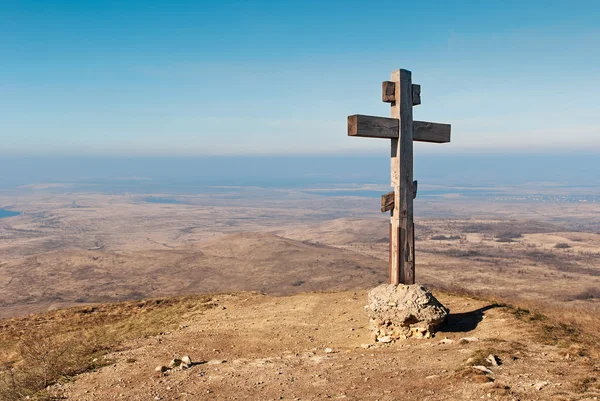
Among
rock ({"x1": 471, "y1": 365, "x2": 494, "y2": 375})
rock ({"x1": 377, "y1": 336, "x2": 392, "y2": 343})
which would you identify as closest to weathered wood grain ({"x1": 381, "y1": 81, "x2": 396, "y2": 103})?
rock ({"x1": 377, "y1": 336, "x2": 392, "y2": 343})

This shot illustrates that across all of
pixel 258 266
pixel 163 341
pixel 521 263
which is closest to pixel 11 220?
pixel 258 266

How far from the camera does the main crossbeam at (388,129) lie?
33.0ft

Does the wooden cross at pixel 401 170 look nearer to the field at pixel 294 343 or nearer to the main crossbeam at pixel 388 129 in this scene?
the main crossbeam at pixel 388 129

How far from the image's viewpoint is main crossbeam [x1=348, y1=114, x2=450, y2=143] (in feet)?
33.0

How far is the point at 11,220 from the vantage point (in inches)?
5315

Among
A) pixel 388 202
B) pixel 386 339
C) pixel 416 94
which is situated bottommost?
pixel 386 339

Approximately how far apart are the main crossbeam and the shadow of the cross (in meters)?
4.17

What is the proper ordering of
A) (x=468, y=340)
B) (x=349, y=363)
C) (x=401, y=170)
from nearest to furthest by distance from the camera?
1. (x=349, y=363)
2. (x=468, y=340)
3. (x=401, y=170)

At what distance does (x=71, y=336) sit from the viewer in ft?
44.9

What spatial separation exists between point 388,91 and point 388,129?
887 millimetres

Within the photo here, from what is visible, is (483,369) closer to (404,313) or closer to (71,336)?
(404,313)

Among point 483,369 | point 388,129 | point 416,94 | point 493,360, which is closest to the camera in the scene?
point 483,369

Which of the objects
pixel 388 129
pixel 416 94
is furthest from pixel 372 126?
pixel 416 94

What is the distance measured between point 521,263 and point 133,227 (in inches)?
3640
